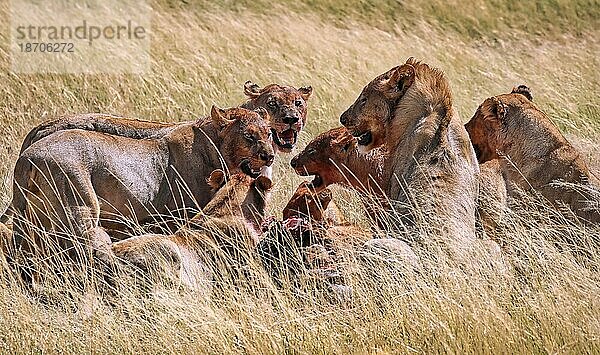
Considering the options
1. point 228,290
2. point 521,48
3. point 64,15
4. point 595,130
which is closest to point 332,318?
point 228,290

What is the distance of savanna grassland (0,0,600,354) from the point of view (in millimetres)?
7145

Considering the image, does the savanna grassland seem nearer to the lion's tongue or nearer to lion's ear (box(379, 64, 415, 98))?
the lion's tongue

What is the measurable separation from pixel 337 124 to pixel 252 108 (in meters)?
4.41

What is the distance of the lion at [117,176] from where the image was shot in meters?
8.45

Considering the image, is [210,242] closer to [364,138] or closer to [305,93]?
[364,138]

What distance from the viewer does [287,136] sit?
10648 mm

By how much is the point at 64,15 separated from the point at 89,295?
41.9 feet

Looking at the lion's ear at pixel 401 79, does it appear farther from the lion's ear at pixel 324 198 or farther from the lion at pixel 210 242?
the lion at pixel 210 242

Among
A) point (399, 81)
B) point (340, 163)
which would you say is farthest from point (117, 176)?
point (399, 81)

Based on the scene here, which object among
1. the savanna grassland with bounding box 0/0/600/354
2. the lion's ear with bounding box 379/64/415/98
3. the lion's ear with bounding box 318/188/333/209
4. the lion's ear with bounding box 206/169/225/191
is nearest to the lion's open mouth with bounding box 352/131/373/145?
the lion's ear with bounding box 379/64/415/98

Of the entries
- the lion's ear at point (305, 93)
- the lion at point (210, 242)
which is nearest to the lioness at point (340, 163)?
the lion at point (210, 242)

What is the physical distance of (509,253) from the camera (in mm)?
8305

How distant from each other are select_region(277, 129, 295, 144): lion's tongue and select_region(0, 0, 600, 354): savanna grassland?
1.71 feet

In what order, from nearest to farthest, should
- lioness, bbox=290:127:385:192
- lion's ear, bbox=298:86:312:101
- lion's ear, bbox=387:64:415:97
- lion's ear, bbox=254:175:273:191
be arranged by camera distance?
lion's ear, bbox=254:175:273:191, lion's ear, bbox=387:64:415:97, lioness, bbox=290:127:385:192, lion's ear, bbox=298:86:312:101
